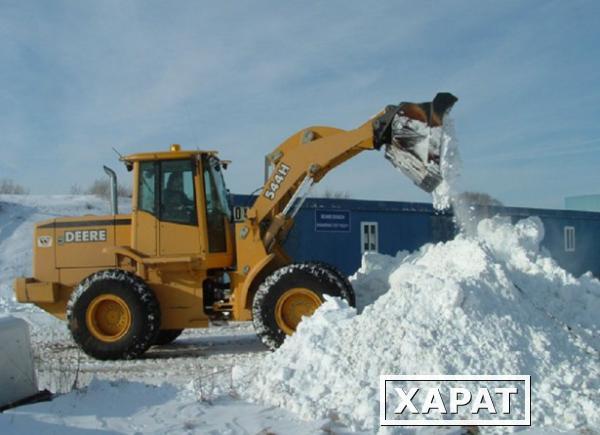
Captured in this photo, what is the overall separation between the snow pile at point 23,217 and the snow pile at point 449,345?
492 inches

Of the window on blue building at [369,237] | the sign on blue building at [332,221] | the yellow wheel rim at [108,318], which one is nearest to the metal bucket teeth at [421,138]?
the yellow wheel rim at [108,318]

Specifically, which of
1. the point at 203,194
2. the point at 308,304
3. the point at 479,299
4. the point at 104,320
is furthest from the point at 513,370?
the point at 104,320

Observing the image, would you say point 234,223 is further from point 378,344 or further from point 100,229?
point 378,344

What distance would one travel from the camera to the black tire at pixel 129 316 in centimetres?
898

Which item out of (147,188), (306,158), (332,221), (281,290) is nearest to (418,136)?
(306,158)

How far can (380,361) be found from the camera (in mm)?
6363

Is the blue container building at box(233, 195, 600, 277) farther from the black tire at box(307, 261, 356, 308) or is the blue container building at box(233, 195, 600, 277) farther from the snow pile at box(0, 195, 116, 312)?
the snow pile at box(0, 195, 116, 312)

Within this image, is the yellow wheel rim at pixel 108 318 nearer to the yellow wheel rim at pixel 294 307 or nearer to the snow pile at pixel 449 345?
the yellow wheel rim at pixel 294 307

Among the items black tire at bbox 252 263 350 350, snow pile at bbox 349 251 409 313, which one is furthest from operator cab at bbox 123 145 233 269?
snow pile at bbox 349 251 409 313

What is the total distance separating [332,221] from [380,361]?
10461 millimetres

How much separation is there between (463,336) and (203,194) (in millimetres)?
4176

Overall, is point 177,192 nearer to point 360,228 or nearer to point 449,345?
point 449,345

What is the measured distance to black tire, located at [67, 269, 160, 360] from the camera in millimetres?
8977

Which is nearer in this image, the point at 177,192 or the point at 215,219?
the point at 177,192
